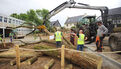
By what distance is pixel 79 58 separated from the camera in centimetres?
299

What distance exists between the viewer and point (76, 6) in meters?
8.71

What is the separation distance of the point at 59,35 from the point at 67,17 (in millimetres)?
45147

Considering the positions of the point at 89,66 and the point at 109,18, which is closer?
the point at 89,66

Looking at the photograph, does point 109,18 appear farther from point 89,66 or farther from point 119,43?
point 89,66

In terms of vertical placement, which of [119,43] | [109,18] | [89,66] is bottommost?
[89,66]

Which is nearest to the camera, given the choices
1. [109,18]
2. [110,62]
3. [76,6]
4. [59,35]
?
[110,62]

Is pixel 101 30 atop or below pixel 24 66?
atop

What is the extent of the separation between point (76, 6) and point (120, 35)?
5.91 m

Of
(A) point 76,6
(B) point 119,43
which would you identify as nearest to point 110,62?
(B) point 119,43

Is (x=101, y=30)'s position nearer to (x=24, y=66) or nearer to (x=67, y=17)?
(x=24, y=66)

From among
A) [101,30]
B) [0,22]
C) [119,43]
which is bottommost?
[119,43]

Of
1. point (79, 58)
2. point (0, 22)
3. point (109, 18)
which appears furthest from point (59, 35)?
point (0, 22)

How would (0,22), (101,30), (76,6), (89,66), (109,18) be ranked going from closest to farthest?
(89,66) → (101,30) → (109,18) → (76,6) → (0,22)

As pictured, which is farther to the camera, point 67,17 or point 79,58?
point 67,17
